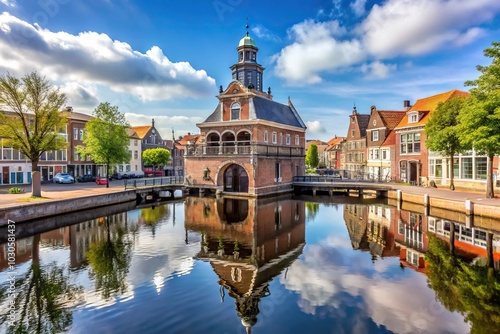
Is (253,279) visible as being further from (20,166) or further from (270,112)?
(20,166)

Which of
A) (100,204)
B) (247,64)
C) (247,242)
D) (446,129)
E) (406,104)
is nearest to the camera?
(247,242)

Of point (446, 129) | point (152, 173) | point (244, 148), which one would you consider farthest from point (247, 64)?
point (152, 173)

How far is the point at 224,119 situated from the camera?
3522 cm

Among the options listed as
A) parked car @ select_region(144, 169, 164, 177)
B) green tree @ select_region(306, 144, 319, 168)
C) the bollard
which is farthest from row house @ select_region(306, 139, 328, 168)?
the bollard

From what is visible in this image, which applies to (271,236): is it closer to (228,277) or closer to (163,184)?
(228,277)

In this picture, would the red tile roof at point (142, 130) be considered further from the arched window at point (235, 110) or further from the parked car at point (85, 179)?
the arched window at point (235, 110)

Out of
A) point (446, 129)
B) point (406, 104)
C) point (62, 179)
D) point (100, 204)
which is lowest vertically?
point (100, 204)

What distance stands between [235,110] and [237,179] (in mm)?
7825

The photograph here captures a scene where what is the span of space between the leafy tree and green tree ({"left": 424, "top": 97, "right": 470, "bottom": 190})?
85.6ft

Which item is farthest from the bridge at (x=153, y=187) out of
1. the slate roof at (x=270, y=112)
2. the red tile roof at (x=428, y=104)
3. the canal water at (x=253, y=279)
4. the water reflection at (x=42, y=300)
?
the red tile roof at (x=428, y=104)

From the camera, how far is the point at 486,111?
19.9m

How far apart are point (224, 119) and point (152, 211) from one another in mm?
14764

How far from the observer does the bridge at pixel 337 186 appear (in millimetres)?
32244

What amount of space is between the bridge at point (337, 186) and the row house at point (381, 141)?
647 cm
